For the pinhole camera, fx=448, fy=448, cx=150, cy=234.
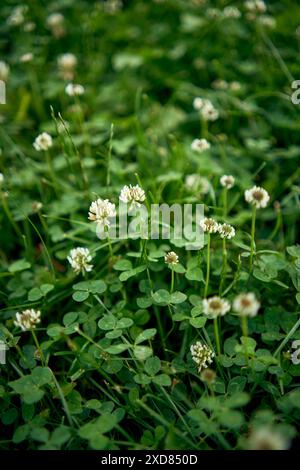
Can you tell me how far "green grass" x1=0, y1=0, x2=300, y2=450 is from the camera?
1.31 meters

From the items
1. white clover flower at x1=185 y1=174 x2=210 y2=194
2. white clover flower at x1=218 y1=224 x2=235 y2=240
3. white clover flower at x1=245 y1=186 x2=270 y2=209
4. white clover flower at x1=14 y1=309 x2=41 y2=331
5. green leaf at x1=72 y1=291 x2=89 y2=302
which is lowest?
green leaf at x1=72 y1=291 x2=89 y2=302

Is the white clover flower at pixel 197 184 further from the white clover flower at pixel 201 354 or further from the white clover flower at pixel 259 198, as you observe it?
the white clover flower at pixel 201 354

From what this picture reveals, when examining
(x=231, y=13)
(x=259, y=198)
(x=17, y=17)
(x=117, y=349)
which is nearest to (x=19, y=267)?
(x=117, y=349)

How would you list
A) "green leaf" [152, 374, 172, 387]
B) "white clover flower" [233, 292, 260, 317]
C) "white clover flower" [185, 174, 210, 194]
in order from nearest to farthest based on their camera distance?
1. "white clover flower" [233, 292, 260, 317]
2. "green leaf" [152, 374, 172, 387]
3. "white clover flower" [185, 174, 210, 194]

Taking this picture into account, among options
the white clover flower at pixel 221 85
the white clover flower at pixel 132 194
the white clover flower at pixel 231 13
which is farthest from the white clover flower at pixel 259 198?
the white clover flower at pixel 231 13

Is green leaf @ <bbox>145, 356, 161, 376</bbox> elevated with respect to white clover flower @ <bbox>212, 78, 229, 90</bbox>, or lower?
Answer: lower

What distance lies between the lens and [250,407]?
140 centimetres

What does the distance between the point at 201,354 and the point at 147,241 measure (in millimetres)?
480

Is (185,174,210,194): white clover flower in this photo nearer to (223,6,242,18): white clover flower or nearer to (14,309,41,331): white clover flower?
(14,309,41,331): white clover flower

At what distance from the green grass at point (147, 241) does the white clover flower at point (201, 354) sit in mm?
34

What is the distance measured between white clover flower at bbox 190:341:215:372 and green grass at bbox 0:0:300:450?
0.11 ft

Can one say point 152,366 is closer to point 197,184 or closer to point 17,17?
point 197,184

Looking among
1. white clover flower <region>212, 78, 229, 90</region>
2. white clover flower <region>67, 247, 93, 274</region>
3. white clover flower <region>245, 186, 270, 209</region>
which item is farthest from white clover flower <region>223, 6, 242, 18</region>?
white clover flower <region>67, 247, 93, 274</region>

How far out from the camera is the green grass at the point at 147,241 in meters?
1.31
